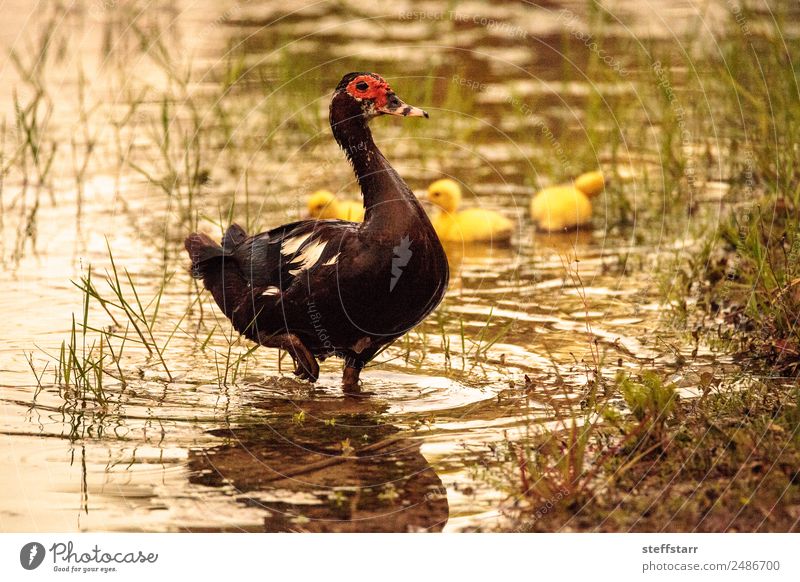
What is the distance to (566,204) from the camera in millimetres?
9383

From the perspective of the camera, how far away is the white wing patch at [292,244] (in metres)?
6.52

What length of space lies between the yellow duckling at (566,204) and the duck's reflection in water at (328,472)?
344 centimetres

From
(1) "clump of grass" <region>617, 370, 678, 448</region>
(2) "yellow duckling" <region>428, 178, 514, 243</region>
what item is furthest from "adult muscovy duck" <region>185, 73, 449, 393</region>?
(2) "yellow duckling" <region>428, 178, 514, 243</region>

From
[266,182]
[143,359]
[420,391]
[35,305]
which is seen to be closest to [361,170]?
[420,391]

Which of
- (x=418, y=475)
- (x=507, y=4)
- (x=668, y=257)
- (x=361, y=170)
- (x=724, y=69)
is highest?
(x=507, y=4)

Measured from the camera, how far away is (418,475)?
550cm

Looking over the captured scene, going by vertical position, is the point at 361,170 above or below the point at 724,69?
below

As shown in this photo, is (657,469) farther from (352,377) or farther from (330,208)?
(330,208)

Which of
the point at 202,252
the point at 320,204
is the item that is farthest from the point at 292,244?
the point at 320,204

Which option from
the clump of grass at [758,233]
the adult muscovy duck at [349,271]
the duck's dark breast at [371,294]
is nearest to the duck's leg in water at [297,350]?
the adult muscovy duck at [349,271]

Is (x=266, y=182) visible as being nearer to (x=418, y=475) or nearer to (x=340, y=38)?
(x=340, y=38)

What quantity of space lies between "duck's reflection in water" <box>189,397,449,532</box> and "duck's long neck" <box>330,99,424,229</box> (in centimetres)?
96

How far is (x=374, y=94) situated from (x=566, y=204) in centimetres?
323

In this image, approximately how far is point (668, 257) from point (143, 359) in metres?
3.59
